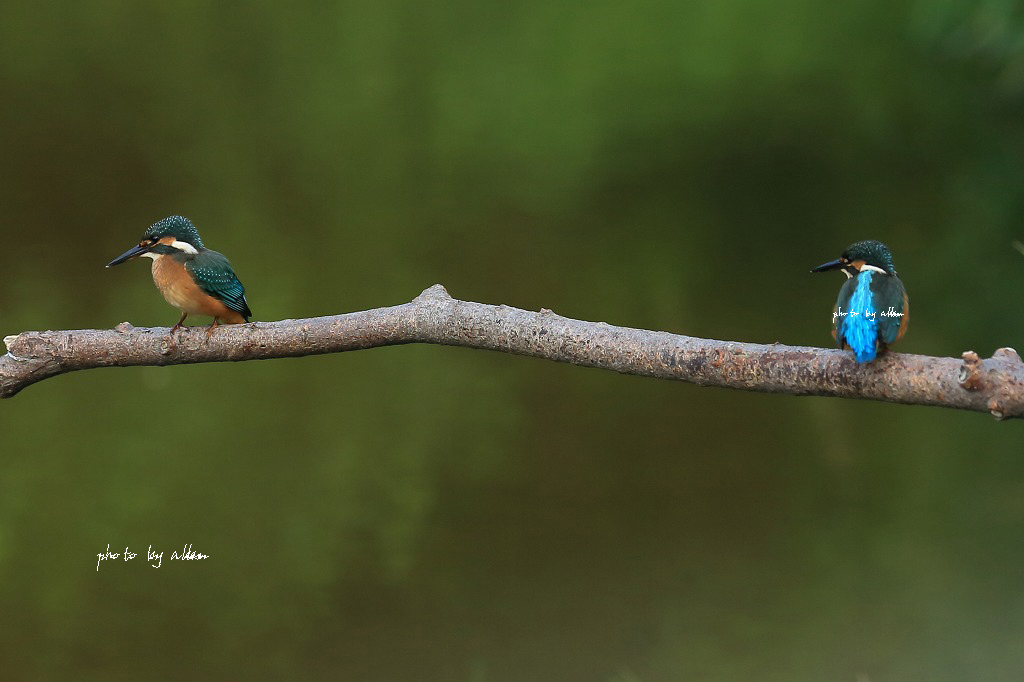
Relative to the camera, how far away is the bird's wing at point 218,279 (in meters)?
2.09

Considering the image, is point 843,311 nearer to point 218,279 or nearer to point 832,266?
point 832,266

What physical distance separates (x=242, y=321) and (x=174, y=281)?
0.17 metres

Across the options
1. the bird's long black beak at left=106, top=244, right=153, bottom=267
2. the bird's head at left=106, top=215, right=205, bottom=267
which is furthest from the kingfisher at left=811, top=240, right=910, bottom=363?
the bird's long black beak at left=106, top=244, right=153, bottom=267

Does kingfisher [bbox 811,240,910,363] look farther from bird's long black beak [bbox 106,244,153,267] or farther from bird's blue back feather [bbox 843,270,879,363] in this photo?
bird's long black beak [bbox 106,244,153,267]

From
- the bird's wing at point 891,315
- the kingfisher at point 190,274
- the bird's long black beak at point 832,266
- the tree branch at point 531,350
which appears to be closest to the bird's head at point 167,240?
the kingfisher at point 190,274

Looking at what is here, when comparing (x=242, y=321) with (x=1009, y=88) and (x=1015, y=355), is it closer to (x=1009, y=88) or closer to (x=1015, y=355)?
(x=1015, y=355)

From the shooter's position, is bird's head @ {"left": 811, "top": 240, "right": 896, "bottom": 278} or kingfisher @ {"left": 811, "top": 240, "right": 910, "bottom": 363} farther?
bird's head @ {"left": 811, "top": 240, "right": 896, "bottom": 278}

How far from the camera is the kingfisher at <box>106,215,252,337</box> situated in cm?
210

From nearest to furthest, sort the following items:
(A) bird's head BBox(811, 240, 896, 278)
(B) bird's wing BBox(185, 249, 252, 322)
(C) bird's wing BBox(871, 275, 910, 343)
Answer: (C) bird's wing BBox(871, 275, 910, 343), (A) bird's head BBox(811, 240, 896, 278), (B) bird's wing BBox(185, 249, 252, 322)

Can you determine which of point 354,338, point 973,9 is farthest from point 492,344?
point 973,9

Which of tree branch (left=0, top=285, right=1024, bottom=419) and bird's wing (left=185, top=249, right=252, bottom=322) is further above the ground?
bird's wing (left=185, top=249, right=252, bottom=322)

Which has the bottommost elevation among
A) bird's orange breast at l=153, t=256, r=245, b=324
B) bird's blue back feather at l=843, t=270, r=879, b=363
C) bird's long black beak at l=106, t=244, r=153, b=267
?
bird's blue back feather at l=843, t=270, r=879, b=363

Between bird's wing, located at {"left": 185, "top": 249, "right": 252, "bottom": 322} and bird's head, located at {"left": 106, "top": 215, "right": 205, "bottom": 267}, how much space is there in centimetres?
4

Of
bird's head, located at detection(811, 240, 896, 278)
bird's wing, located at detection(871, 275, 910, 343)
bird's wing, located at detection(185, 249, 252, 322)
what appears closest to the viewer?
bird's wing, located at detection(871, 275, 910, 343)
